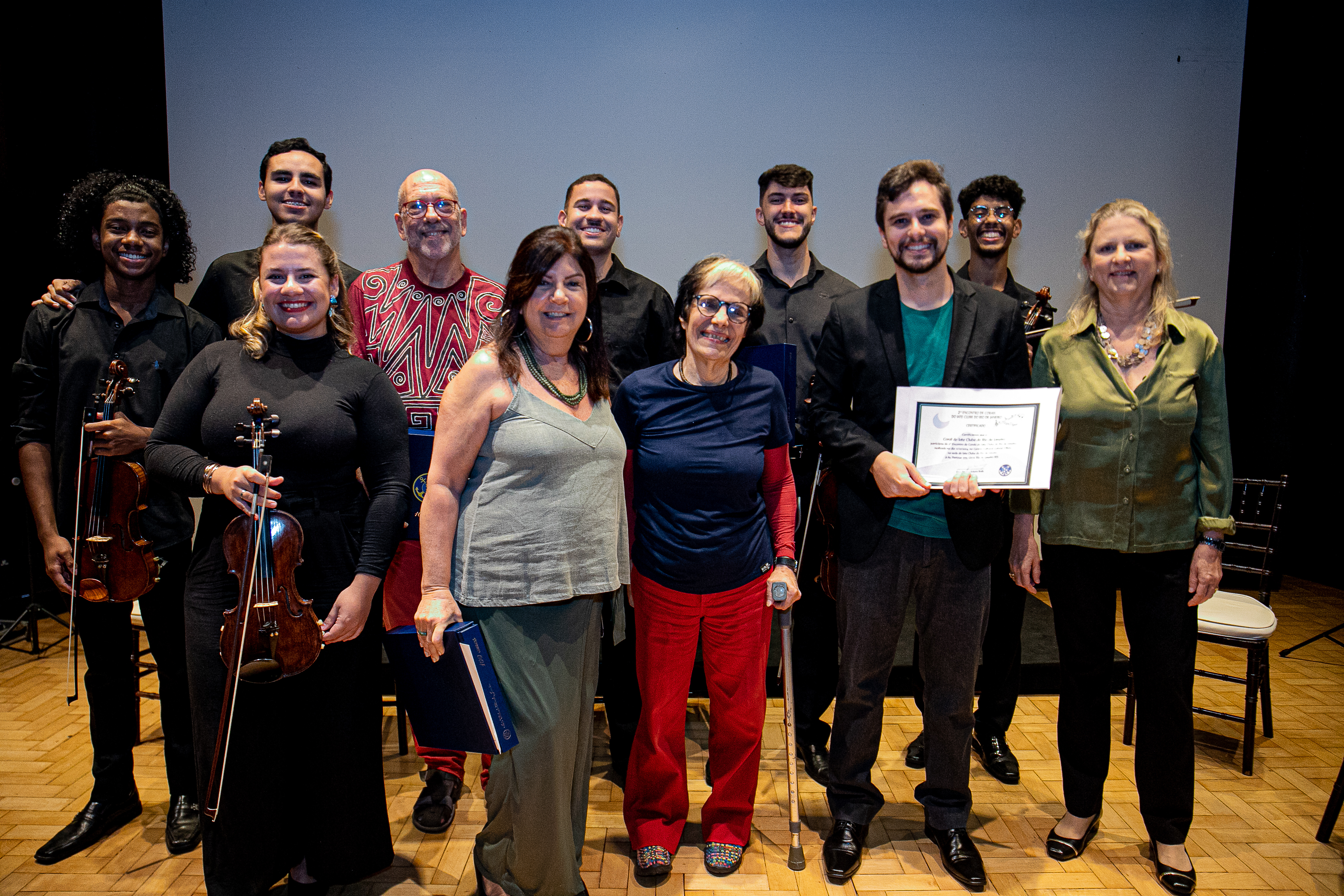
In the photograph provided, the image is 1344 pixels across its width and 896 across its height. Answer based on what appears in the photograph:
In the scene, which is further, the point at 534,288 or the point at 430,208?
the point at 430,208

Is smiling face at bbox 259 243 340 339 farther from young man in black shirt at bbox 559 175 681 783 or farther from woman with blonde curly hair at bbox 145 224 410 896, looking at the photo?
young man in black shirt at bbox 559 175 681 783

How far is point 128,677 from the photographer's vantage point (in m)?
2.58

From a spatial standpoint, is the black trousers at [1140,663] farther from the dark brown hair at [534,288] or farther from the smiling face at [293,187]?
the smiling face at [293,187]

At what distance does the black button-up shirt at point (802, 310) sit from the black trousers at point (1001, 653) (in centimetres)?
95

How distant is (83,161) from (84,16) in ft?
2.61

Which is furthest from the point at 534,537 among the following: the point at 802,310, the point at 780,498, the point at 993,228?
the point at 993,228

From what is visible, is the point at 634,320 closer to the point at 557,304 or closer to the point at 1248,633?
the point at 557,304

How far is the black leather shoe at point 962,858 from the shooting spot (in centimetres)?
232

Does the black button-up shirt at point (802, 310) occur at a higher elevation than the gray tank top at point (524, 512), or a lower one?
higher

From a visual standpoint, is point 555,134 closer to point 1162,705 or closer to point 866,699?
point 866,699

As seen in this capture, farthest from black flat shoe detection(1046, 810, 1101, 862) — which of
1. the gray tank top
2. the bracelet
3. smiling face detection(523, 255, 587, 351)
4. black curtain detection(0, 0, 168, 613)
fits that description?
black curtain detection(0, 0, 168, 613)

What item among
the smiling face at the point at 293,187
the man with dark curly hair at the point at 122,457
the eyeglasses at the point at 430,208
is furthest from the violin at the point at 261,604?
the smiling face at the point at 293,187

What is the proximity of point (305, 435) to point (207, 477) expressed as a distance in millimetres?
240

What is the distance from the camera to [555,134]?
15.3ft
